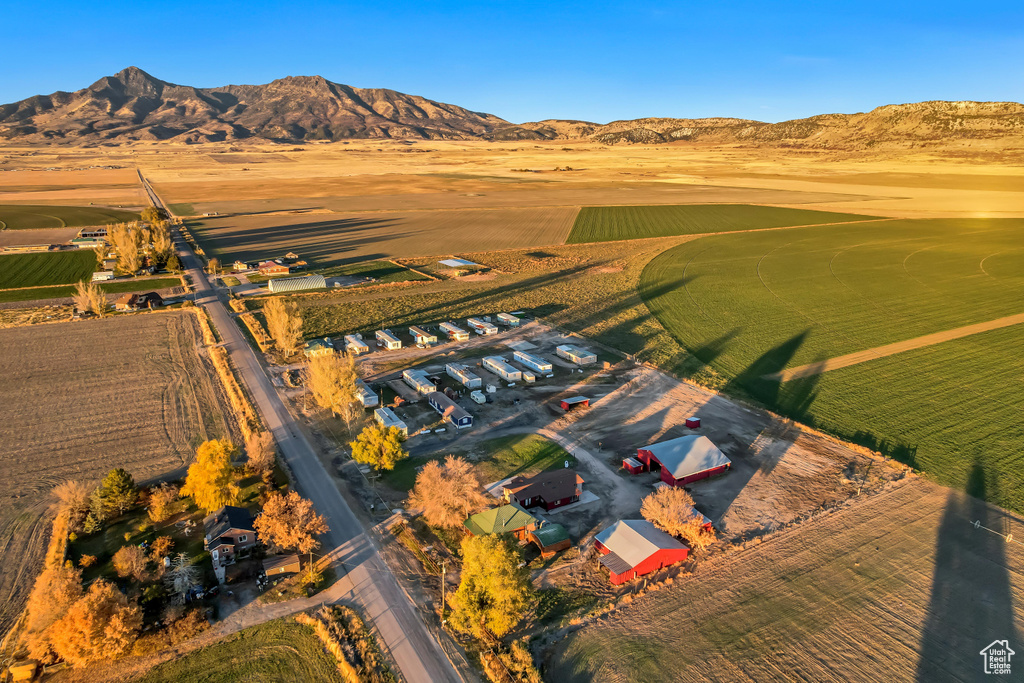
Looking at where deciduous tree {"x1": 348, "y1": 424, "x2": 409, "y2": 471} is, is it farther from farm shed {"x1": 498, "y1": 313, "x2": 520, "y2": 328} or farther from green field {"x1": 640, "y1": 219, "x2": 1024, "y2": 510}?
farm shed {"x1": 498, "y1": 313, "x2": 520, "y2": 328}

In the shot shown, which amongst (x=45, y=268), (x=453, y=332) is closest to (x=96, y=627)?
(x=453, y=332)

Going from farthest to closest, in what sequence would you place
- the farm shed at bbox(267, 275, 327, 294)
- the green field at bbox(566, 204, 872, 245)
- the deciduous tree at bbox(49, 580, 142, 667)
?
the green field at bbox(566, 204, 872, 245)
the farm shed at bbox(267, 275, 327, 294)
the deciduous tree at bbox(49, 580, 142, 667)

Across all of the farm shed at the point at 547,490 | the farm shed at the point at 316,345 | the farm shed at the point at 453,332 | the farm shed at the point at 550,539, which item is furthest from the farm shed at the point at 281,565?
the farm shed at the point at 453,332

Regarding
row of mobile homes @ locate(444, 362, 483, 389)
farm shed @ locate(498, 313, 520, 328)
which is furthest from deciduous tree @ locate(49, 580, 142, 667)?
farm shed @ locate(498, 313, 520, 328)

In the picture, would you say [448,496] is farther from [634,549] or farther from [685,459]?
[685,459]

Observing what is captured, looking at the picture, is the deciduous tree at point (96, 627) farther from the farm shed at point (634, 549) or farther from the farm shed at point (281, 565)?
the farm shed at point (634, 549)

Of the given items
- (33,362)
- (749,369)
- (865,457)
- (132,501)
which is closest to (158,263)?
(33,362)
